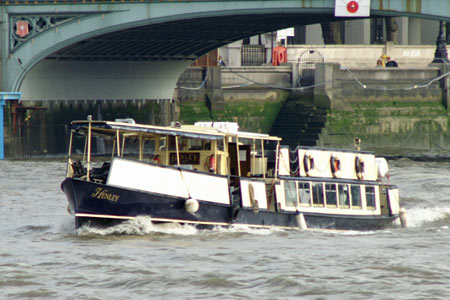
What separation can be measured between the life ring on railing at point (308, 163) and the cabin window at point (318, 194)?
1.20 ft

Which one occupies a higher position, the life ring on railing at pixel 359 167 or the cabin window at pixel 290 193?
the life ring on railing at pixel 359 167

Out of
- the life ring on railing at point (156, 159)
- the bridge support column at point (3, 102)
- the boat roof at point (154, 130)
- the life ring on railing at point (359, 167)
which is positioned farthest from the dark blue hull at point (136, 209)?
the bridge support column at point (3, 102)

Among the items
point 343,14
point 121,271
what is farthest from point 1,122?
point 121,271

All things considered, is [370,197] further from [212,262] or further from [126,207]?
[212,262]

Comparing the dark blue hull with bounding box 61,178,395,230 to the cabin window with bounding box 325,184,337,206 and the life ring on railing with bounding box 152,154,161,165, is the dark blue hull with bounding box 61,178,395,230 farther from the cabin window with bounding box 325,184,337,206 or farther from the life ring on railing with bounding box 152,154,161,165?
the cabin window with bounding box 325,184,337,206

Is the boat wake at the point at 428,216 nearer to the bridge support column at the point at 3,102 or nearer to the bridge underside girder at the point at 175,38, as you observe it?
the bridge underside girder at the point at 175,38

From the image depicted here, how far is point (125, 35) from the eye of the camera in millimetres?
44688

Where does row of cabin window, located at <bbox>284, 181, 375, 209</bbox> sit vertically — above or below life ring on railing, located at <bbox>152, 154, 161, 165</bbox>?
below

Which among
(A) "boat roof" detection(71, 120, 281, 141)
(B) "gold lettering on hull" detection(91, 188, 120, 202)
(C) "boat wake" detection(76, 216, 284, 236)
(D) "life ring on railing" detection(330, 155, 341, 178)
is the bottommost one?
(C) "boat wake" detection(76, 216, 284, 236)

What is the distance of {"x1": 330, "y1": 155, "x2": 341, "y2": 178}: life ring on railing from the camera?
89.6 feet

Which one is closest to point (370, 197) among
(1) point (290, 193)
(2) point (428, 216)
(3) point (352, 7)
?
(1) point (290, 193)

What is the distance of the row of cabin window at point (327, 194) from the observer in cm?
2631

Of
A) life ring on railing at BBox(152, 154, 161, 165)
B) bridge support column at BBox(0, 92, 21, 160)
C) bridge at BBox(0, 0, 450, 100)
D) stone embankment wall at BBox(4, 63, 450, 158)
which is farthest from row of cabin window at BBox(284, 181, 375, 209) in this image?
stone embankment wall at BBox(4, 63, 450, 158)

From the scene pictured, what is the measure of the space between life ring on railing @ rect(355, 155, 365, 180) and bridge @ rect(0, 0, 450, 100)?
11.6 m
